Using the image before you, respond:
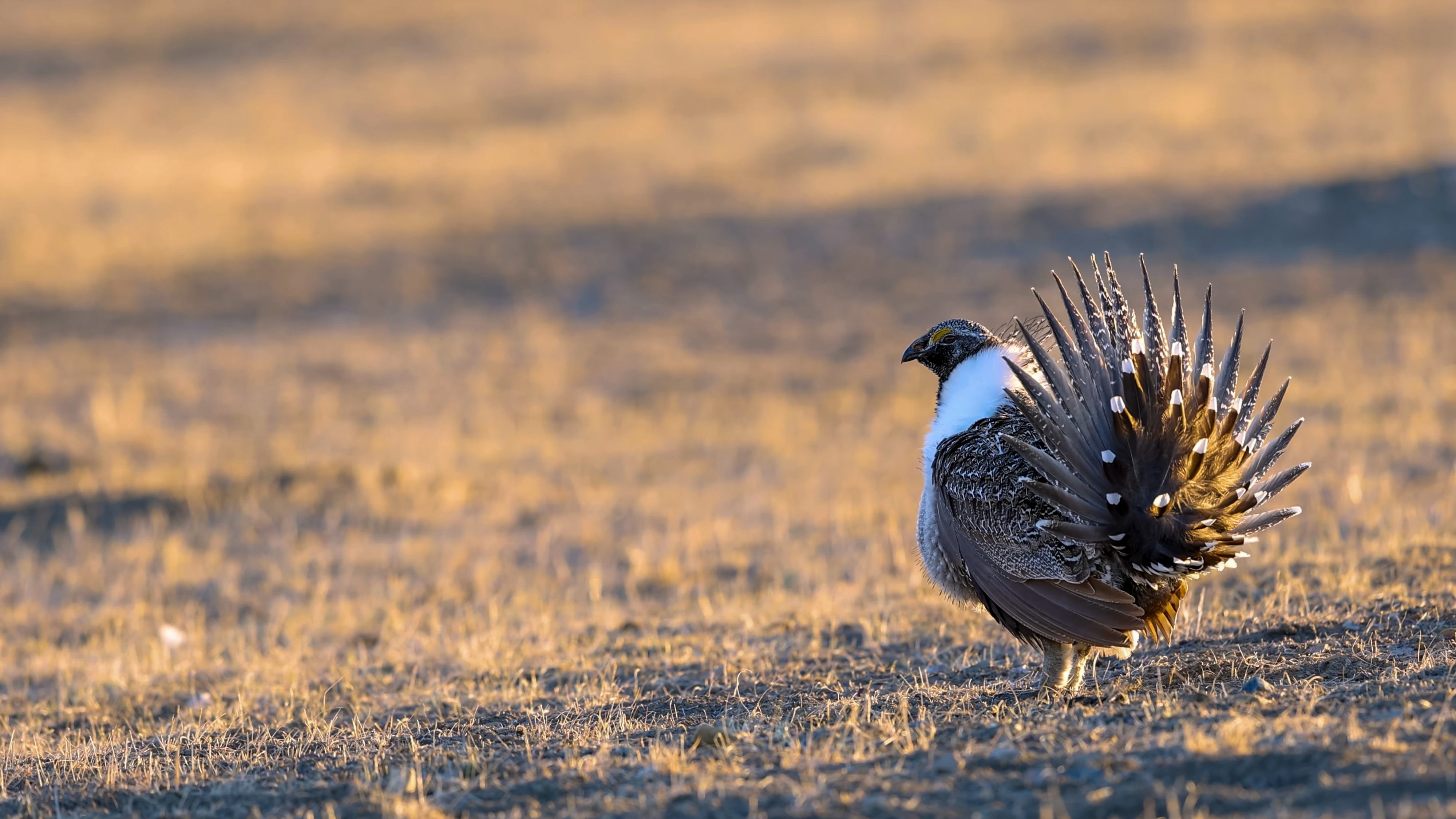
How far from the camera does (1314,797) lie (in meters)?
4.26

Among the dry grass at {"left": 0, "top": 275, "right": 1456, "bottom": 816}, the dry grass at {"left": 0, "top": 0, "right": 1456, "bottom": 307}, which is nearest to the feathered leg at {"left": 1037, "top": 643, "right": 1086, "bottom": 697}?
the dry grass at {"left": 0, "top": 275, "right": 1456, "bottom": 816}

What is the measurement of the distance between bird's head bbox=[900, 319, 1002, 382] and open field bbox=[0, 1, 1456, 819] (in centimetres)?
133

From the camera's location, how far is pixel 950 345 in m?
6.24

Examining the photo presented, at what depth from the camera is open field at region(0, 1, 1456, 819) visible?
5320 millimetres

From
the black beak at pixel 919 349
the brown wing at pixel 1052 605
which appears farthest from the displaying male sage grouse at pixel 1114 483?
the black beak at pixel 919 349

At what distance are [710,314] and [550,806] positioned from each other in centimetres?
1470

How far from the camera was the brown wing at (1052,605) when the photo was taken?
5285mm

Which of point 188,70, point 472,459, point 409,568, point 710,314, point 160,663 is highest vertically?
point 188,70

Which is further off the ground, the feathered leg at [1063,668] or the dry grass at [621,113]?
the dry grass at [621,113]

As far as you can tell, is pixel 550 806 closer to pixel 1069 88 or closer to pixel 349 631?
pixel 349 631

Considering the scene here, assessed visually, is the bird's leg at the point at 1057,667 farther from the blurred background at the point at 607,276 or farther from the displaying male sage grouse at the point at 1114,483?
the blurred background at the point at 607,276

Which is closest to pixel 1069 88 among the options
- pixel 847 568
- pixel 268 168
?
pixel 268 168

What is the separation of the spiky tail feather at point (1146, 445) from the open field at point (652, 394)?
61 cm

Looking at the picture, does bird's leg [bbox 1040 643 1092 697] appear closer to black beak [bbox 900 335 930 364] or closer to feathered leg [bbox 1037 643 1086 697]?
feathered leg [bbox 1037 643 1086 697]
